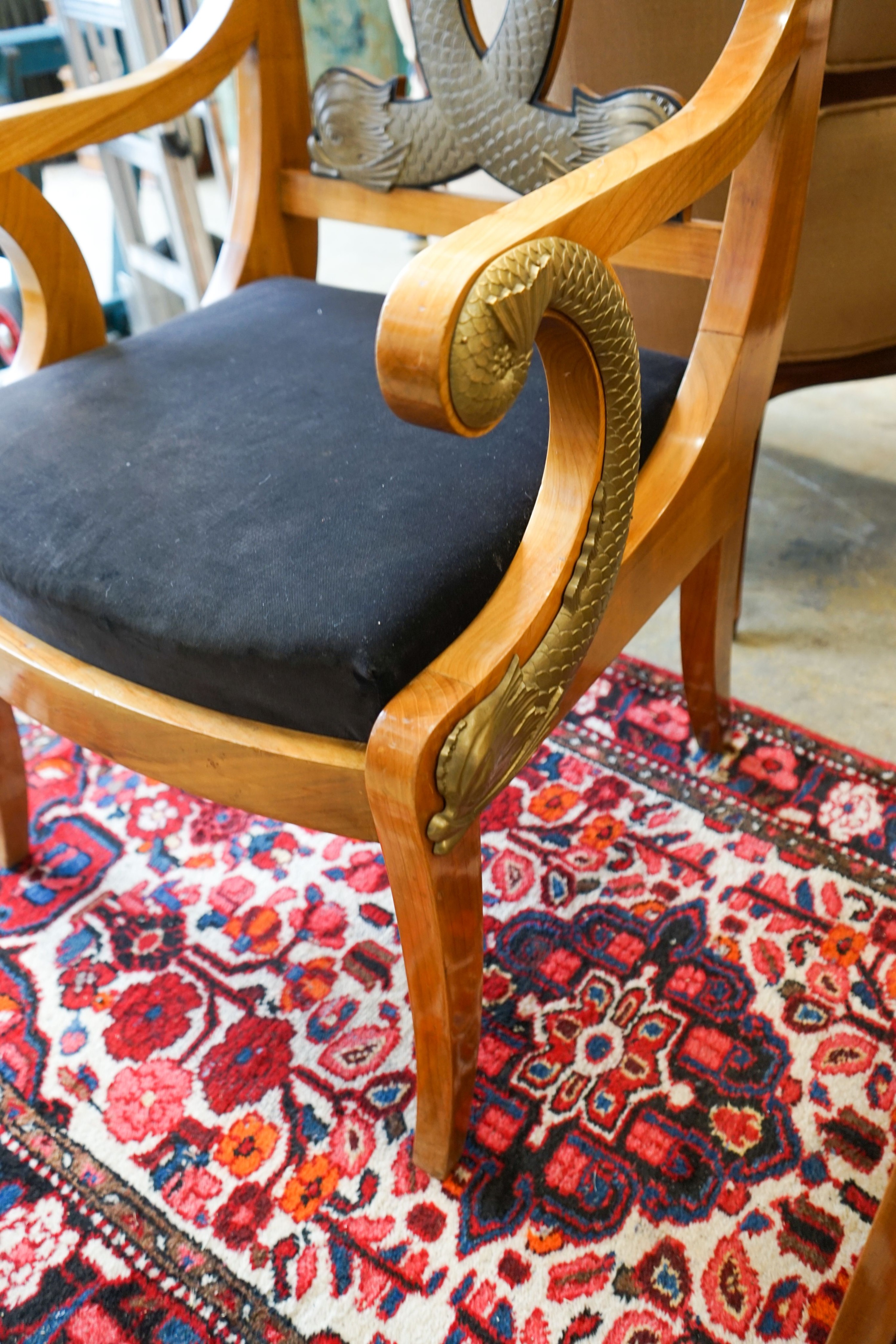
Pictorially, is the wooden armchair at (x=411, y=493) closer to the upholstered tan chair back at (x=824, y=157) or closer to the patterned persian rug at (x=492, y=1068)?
the patterned persian rug at (x=492, y=1068)

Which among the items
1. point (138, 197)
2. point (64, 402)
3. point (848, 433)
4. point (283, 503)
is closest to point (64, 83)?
point (138, 197)

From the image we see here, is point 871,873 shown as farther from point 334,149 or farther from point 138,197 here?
point 138,197

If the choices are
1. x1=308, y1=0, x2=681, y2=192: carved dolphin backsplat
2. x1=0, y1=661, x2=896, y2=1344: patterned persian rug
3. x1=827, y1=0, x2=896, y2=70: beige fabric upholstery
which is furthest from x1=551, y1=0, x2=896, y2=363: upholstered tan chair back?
x1=0, y1=661, x2=896, y2=1344: patterned persian rug

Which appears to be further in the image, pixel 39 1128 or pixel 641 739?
pixel 641 739

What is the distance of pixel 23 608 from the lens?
758 mm

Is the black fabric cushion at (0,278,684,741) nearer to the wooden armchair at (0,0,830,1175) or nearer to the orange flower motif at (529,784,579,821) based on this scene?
the wooden armchair at (0,0,830,1175)

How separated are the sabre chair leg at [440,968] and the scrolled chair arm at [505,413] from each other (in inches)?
1.1

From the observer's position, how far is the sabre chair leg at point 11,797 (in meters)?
1.07

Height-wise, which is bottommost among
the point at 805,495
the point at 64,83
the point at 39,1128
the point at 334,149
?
the point at 39,1128

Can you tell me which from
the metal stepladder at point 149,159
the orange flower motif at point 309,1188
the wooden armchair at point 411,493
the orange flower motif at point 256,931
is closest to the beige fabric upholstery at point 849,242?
the wooden armchair at point 411,493

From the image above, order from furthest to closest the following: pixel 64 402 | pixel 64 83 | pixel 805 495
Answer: pixel 64 83, pixel 805 495, pixel 64 402

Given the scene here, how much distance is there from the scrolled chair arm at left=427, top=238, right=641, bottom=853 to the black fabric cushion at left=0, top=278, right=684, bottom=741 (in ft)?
0.18

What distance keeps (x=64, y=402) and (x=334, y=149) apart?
1.31 ft

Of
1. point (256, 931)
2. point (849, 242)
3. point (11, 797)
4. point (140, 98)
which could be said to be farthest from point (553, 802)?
point (140, 98)
